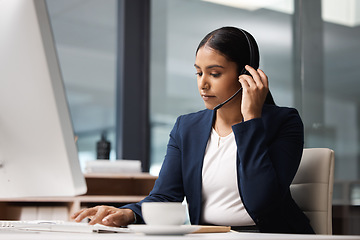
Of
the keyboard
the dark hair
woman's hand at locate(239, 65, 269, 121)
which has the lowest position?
the keyboard

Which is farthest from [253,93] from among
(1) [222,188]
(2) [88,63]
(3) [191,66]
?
(2) [88,63]

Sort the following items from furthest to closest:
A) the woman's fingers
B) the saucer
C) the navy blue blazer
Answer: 1. the navy blue blazer
2. the woman's fingers
3. the saucer

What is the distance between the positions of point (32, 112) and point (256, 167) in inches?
29.5

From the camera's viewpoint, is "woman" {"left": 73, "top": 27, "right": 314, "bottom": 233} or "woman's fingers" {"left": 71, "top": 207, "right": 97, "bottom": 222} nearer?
"woman's fingers" {"left": 71, "top": 207, "right": 97, "bottom": 222}

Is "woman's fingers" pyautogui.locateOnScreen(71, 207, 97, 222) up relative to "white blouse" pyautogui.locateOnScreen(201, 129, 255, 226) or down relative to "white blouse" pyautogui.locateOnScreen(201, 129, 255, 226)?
Result: down

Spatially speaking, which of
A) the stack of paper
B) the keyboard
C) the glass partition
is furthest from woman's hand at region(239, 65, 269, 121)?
the glass partition

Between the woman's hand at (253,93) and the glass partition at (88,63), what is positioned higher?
the glass partition at (88,63)

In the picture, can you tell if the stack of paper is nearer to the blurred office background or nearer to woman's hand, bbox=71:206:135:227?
the blurred office background

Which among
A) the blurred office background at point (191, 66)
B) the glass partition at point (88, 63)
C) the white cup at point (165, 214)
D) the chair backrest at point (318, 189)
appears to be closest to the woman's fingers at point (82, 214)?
the white cup at point (165, 214)

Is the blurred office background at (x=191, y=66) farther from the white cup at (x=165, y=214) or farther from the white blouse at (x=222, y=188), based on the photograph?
the white cup at (x=165, y=214)

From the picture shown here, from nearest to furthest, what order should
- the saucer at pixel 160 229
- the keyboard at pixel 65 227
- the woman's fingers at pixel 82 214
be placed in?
the saucer at pixel 160 229
the keyboard at pixel 65 227
the woman's fingers at pixel 82 214

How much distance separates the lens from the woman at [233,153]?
1537 millimetres

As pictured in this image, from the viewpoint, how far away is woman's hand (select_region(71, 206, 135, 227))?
132 cm

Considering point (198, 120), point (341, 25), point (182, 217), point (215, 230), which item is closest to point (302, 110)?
point (341, 25)
